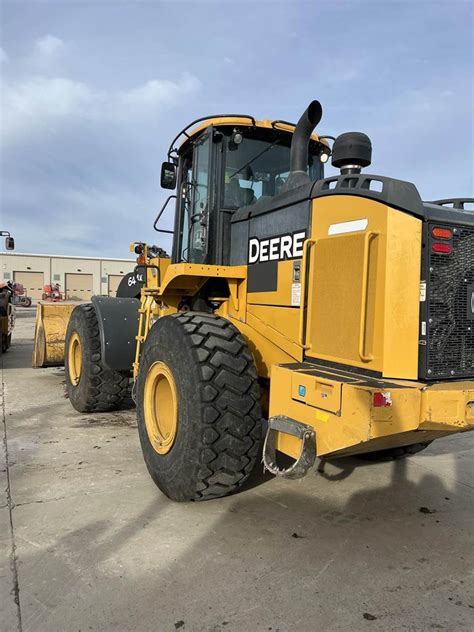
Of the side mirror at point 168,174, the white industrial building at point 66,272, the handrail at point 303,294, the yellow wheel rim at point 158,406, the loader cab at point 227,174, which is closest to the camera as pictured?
the handrail at point 303,294

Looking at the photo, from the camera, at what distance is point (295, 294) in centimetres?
325

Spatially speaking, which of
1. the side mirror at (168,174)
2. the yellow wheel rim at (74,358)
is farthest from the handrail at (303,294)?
the yellow wheel rim at (74,358)

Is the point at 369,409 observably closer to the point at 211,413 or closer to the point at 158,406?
the point at 211,413

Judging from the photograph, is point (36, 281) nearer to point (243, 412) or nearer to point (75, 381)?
point (75, 381)

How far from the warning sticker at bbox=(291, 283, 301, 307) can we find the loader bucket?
5595 mm

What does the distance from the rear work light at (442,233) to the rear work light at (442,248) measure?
0.04m

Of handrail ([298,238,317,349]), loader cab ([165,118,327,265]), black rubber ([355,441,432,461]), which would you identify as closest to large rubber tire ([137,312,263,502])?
handrail ([298,238,317,349])

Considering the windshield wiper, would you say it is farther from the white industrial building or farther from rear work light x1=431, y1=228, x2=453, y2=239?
the white industrial building

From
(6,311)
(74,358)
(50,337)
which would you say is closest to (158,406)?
(74,358)

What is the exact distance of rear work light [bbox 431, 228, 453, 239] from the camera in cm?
271

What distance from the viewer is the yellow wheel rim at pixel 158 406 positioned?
12.3 ft

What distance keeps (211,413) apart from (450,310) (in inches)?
60.9

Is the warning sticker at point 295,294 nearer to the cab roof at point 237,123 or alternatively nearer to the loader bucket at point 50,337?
the cab roof at point 237,123

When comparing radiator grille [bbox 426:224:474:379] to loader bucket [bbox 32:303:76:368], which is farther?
loader bucket [bbox 32:303:76:368]
